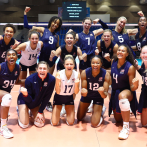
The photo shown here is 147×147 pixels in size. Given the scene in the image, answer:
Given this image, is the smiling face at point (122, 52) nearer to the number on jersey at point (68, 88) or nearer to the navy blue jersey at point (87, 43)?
the number on jersey at point (68, 88)

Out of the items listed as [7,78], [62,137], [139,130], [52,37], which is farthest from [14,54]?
[139,130]

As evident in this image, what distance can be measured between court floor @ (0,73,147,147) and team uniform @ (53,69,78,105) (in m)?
0.45

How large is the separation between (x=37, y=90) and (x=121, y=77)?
157 cm

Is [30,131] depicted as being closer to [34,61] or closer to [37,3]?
[34,61]

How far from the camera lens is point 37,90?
3.73 m

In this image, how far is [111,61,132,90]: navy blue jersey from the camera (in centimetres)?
365

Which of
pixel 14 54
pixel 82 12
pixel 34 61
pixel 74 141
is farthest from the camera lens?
pixel 82 12

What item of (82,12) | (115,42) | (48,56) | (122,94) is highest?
(82,12)

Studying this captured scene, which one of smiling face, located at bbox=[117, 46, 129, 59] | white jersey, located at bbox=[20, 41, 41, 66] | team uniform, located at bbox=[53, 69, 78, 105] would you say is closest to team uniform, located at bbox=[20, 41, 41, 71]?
white jersey, located at bbox=[20, 41, 41, 66]

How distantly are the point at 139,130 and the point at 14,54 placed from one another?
266cm

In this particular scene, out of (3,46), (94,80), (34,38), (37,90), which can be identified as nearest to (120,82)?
(94,80)

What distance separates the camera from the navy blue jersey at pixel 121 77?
3650 millimetres

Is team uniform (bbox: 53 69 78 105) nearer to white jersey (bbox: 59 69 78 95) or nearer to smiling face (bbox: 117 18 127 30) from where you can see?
white jersey (bbox: 59 69 78 95)

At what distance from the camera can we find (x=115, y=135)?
3.43m
